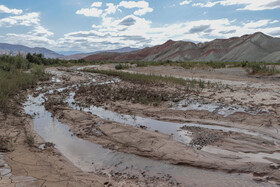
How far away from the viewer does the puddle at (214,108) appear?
24.5 ft

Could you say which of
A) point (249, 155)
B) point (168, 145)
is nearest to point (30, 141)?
point (168, 145)

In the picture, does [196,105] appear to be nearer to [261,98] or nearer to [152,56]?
[261,98]

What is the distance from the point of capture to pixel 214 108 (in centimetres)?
816

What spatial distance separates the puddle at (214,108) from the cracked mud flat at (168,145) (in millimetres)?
252

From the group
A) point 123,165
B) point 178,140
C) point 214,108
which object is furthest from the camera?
point 214,108

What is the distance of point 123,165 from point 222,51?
86.9 metres

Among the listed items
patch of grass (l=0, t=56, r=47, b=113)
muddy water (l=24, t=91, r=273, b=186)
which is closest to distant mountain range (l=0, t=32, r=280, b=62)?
patch of grass (l=0, t=56, r=47, b=113)

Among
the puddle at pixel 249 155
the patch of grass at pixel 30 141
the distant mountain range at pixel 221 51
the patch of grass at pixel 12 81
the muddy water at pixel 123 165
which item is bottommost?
the muddy water at pixel 123 165

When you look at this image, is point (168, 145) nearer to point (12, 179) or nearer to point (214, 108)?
point (12, 179)

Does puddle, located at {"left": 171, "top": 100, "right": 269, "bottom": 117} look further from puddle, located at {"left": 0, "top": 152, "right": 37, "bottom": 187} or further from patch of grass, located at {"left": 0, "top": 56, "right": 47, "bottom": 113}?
patch of grass, located at {"left": 0, "top": 56, "right": 47, "bottom": 113}

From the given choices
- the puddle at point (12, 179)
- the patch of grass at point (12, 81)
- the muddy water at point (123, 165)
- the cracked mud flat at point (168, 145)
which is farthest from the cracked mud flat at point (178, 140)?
the patch of grass at point (12, 81)

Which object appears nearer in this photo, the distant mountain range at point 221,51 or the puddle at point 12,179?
the puddle at point 12,179

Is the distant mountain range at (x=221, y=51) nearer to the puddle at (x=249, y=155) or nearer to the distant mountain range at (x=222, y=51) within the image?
the distant mountain range at (x=222, y=51)

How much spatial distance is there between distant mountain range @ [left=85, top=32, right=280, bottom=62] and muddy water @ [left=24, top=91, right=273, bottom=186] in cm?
5392
